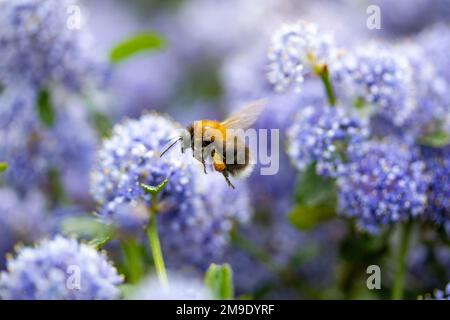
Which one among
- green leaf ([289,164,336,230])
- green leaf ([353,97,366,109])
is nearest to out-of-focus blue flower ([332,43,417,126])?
green leaf ([353,97,366,109])

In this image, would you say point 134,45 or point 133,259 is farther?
point 134,45

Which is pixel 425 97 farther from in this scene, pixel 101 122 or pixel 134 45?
pixel 101 122

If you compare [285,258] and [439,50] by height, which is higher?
[439,50]

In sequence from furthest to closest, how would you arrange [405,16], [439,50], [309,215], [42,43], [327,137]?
[405,16]
[439,50]
[42,43]
[309,215]
[327,137]

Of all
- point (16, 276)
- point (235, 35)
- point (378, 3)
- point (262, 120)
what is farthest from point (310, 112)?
point (235, 35)

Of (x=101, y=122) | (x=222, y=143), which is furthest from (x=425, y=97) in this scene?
(x=101, y=122)

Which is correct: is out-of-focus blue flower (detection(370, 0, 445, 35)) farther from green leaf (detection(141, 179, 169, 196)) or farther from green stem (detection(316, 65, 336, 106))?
green leaf (detection(141, 179, 169, 196))

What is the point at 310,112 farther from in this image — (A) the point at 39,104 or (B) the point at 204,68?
(B) the point at 204,68
